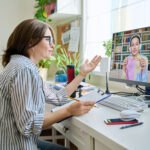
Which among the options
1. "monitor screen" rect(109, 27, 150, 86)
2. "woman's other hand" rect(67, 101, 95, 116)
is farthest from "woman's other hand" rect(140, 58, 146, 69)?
"woman's other hand" rect(67, 101, 95, 116)

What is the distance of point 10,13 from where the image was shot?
2623 mm

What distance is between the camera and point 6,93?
29.5 inches

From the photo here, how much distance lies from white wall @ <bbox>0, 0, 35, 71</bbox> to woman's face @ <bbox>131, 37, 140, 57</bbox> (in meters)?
2.05

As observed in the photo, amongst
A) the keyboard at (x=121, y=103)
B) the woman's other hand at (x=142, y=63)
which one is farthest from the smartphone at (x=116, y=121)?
the woman's other hand at (x=142, y=63)

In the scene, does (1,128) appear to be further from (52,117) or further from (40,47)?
(40,47)

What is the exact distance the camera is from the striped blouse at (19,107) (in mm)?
707

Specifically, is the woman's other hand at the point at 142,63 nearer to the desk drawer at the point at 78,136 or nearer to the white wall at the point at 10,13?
the desk drawer at the point at 78,136

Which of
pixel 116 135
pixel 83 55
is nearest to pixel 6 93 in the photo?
pixel 116 135

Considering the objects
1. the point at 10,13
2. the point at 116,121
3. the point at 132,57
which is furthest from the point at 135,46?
the point at 10,13

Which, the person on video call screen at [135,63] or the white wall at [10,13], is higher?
the white wall at [10,13]

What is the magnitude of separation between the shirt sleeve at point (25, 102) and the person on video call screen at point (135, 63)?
2.18 ft

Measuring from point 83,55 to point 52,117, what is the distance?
A: 143cm

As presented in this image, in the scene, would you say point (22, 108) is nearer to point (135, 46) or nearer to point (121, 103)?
point (121, 103)

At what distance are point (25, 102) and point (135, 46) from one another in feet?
2.54
